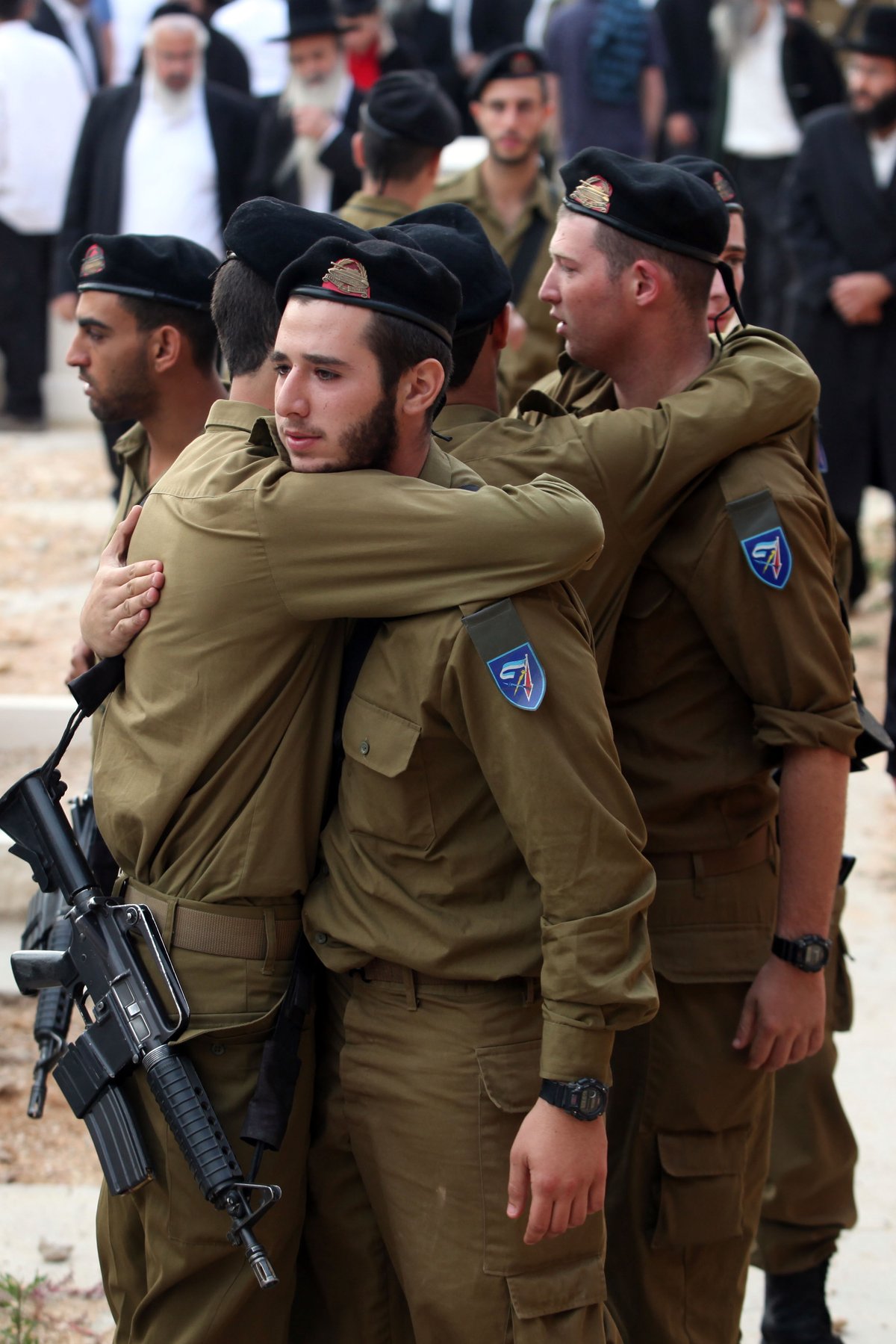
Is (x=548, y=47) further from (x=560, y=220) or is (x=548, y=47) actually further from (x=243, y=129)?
(x=560, y=220)

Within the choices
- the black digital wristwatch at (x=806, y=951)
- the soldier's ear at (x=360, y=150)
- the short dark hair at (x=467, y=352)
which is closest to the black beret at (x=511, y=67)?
Answer: the soldier's ear at (x=360, y=150)

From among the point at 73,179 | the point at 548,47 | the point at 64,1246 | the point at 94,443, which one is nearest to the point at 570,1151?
the point at 64,1246

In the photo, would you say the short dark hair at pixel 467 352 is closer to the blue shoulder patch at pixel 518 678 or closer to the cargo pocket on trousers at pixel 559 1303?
the blue shoulder patch at pixel 518 678

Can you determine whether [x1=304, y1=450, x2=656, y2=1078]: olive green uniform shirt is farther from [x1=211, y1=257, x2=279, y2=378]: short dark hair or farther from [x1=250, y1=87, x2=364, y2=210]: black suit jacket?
[x1=250, y1=87, x2=364, y2=210]: black suit jacket

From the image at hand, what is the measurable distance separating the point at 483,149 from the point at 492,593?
7.83m

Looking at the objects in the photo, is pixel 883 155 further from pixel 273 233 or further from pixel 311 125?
pixel 273 233

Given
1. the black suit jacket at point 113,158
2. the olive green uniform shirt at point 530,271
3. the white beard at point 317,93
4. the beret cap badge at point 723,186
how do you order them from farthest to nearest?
→ the white beard at point 317,93
the black suit jacket at point 113,158
the olive green uniform shirt at point 530,271
the beret cap badge at point 723,186

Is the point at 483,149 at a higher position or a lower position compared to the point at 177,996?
lower

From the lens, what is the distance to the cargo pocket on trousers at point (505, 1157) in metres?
2.10

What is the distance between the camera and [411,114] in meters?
5.09

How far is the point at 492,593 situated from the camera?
200 cm

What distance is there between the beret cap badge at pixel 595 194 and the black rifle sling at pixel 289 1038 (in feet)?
2.84

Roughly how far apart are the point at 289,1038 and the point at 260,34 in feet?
28.7

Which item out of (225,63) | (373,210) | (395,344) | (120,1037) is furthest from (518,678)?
(225,63)
